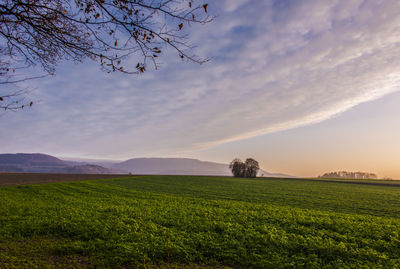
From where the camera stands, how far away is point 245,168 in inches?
3073

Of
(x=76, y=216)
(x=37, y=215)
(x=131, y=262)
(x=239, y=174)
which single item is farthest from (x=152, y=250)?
(x=239, y=174)

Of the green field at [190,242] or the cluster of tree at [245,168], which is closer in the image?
the green field at [190,242]

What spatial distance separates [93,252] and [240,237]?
6198 mm

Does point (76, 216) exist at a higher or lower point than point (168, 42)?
lower

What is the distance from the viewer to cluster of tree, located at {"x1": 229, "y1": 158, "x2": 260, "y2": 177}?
77.3m

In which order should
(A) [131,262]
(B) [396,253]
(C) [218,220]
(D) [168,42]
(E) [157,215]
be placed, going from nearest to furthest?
(D) [168,42] < (A) [131,262] < (B) [396,253] < (C) [218,220] < (E) [157,215]

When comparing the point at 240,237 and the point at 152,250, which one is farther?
the point at 240,237

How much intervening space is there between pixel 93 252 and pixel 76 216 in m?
5.59

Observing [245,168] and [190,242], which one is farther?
[245,168]

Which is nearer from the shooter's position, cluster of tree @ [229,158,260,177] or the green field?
the green field

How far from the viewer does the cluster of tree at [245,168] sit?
7731cm

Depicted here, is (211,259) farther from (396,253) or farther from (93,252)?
(396,253)

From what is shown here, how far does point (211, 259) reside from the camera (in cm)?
711

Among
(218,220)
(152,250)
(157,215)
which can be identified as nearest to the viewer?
(152,250)
